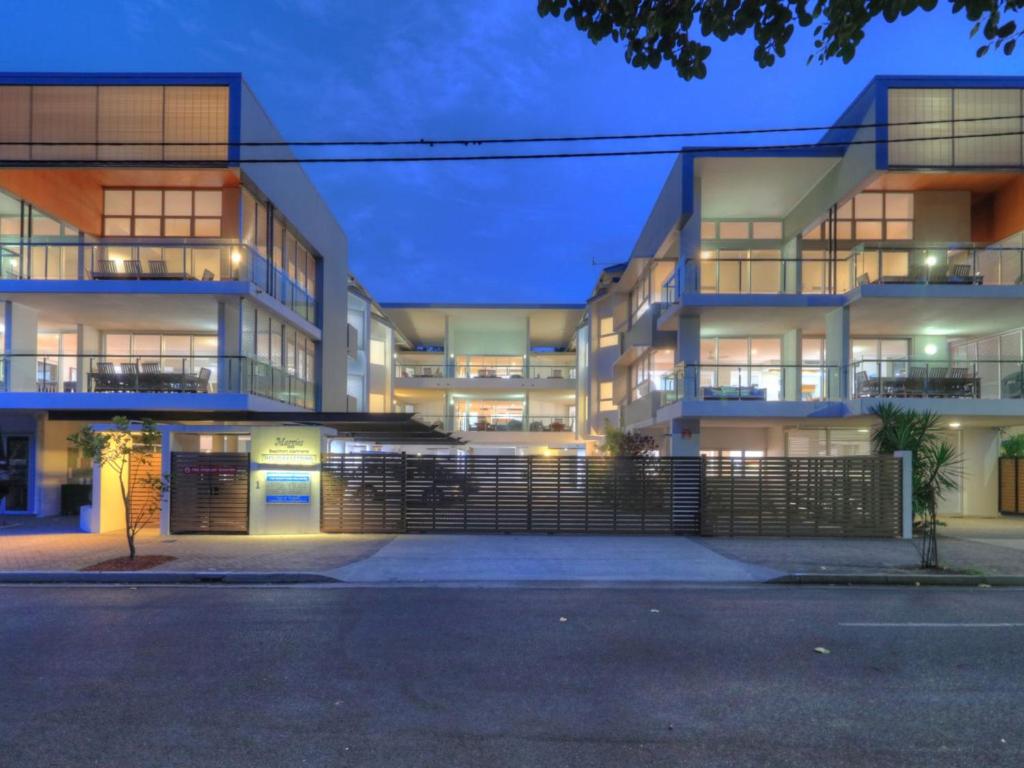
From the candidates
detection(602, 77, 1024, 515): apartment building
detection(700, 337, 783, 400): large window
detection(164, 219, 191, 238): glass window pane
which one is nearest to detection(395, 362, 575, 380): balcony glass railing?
detection(602, 77, 1024, 515): apartment building

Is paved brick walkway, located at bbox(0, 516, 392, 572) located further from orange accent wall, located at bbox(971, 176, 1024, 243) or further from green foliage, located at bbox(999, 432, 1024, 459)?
orange accent wall, located at bbox(971, 176, 1024, 243)

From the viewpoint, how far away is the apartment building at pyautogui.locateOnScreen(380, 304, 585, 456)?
130ft

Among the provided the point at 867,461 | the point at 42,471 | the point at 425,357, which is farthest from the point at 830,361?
the point at 425,357

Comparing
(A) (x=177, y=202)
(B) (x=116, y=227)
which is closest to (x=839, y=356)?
(A) (x=177, y=202)

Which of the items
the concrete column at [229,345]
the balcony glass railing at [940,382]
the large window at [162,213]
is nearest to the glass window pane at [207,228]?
the large window at [162,213]

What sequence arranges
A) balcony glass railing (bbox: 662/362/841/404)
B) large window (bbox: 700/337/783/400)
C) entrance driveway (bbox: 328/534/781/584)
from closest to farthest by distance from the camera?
entrance driveway (bbox: 328/534/781/584) < balcony glass railing (bbox: 662/362/841/404) < large window (bbox: 700/337/783/400)

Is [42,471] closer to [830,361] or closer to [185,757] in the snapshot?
[185,757]

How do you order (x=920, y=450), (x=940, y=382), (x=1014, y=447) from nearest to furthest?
1. (x=920, y=450)
2. (x=940, y=382)
3. (x=1014, y=447)

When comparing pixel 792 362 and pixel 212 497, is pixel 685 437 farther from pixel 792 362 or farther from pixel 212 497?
pixel 212 497

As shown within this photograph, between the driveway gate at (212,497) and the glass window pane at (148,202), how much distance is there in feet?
26.9

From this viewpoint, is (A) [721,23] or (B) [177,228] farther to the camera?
(B) [177,228]

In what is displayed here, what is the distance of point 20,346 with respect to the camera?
17.8 m

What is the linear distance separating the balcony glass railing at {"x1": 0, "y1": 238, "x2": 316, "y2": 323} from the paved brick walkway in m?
6.34

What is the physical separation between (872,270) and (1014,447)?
6992 mm
